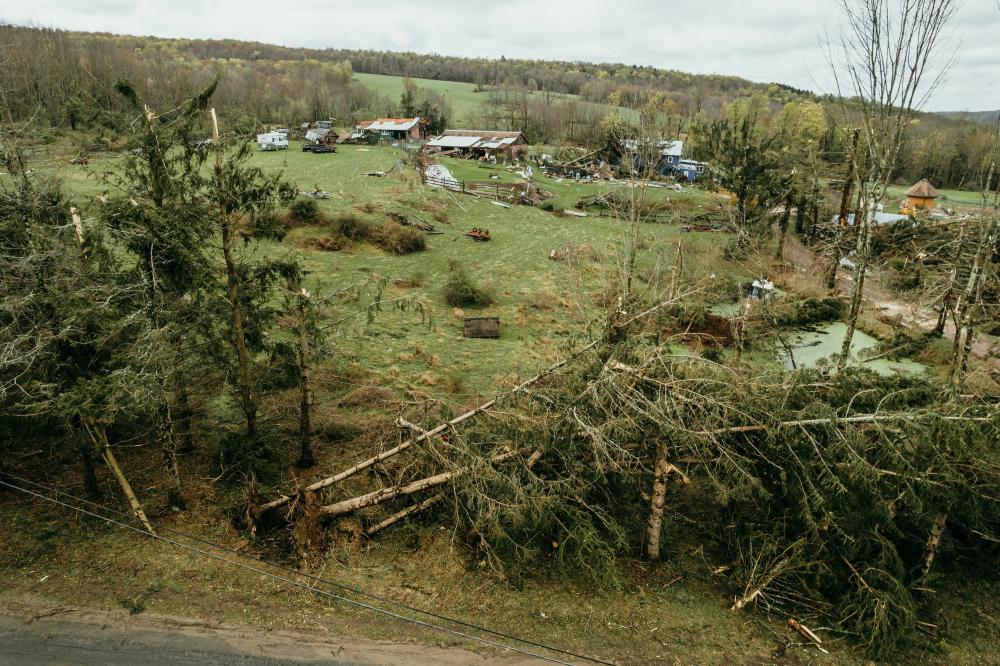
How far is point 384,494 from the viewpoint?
1077 centimetres

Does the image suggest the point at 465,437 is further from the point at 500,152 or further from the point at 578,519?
the point at 500,152

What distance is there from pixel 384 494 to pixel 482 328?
950 cm

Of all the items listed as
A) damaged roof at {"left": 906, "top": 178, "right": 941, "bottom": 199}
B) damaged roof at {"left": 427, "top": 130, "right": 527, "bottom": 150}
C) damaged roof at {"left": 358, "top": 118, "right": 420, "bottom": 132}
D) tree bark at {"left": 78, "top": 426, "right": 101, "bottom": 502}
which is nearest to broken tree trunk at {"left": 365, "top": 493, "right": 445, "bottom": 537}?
tree bark at {"left": 78, "top": 426, "right": 101, "bottom": 502}

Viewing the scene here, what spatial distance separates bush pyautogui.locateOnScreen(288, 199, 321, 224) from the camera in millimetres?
27062

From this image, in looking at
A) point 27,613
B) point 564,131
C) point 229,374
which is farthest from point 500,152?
point 27,613

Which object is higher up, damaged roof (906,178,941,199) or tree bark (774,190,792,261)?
damaged roof (906,178,941,199)

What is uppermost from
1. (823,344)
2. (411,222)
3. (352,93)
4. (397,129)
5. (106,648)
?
(352,93)

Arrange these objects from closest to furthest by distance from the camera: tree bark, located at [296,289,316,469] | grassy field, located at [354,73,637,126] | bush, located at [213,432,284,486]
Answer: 1. tree bark, located at [296,289,316,469]
2. bush, located at [213,432,284,486]
3. grassy field, located at [354,73,637,126]

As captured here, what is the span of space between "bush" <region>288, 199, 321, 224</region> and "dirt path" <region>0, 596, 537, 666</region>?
67.8 ft

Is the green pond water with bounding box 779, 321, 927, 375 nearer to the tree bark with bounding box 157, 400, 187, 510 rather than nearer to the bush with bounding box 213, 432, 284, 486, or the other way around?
the bush with bounding box 213, 432, 284, 486

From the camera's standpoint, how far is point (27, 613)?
8.69 meters

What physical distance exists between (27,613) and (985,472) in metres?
15.2

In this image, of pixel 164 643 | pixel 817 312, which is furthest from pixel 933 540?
pixel 817 312

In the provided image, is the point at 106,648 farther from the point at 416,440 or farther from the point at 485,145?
the point at 485,145
